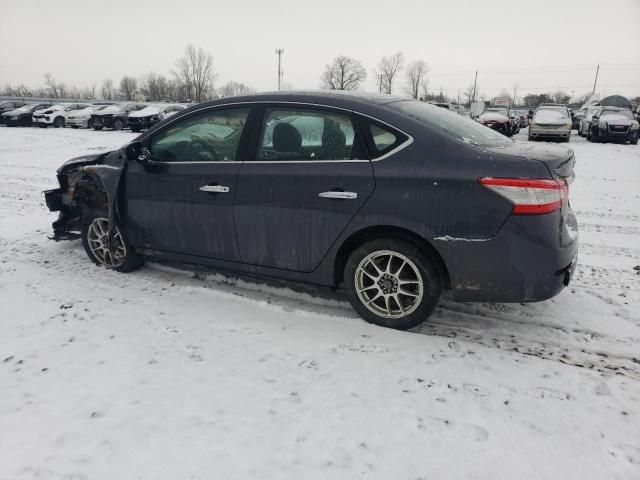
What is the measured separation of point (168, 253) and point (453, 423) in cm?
286

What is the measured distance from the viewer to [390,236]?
330cm

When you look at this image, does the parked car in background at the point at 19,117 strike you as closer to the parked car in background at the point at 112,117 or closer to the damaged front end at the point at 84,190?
the parked car in background at the point at 112,117

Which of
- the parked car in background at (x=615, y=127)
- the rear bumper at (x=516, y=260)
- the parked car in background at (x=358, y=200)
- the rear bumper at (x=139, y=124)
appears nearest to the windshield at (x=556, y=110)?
the parked car in background at (x=615, y=127)

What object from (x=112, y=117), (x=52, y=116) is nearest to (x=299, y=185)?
(x=112, y=117)

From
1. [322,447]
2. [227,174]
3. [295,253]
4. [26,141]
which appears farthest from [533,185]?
[26,141]

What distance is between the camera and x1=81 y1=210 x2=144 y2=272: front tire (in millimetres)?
4535

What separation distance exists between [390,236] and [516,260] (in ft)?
Result: 2.73

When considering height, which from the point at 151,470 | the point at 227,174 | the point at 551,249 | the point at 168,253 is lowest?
the point at 151,470

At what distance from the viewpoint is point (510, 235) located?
2.95 metres

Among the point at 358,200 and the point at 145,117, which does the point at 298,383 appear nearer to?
the point at 358,200

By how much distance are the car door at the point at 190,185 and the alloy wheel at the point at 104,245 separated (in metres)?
0.30

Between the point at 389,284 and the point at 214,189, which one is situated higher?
the point at 214,189

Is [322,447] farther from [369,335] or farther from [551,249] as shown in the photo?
[551,249]

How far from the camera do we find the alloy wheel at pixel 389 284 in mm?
3311
